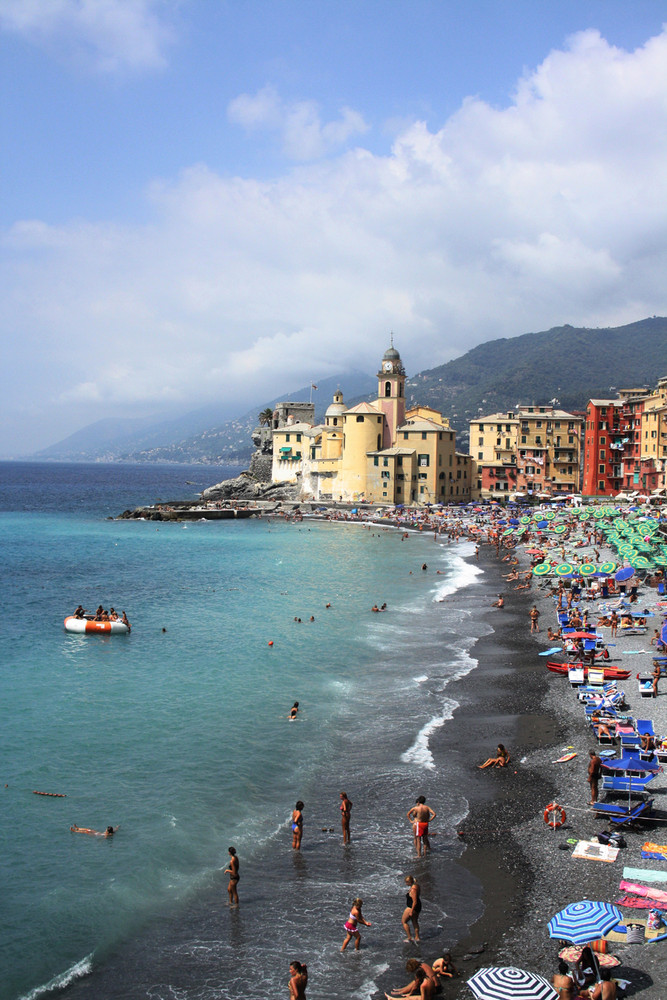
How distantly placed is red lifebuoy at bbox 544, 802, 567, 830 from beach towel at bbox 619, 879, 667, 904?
8.98ft

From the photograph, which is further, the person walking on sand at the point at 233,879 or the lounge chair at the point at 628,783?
the lounge chair at the point at 628,783

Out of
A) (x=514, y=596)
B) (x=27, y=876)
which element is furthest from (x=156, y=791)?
(x=514, y=596)

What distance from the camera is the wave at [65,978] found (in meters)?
12.3

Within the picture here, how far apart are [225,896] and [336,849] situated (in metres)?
2.62

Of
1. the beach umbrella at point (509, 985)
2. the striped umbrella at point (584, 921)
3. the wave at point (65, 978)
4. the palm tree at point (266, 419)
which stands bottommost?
the wave at point (65, 978)

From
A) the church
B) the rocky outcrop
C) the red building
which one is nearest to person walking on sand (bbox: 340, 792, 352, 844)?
the red building

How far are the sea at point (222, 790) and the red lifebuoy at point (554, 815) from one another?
78.3 inches

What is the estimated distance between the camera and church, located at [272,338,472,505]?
321 feet

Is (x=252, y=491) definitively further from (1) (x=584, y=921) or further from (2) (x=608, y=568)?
(1) (x=584, y=921)

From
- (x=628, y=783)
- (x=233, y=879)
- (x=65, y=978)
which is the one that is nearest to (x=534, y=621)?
(x=628, y=783)

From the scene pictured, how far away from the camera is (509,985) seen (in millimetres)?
10805

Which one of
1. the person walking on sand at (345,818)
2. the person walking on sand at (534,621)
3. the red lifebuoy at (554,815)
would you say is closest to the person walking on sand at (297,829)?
the person walking on sand at (345,818)

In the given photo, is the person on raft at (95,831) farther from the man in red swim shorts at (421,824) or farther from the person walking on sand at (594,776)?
the person walking on sand at (594,776)

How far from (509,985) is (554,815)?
6205mm
